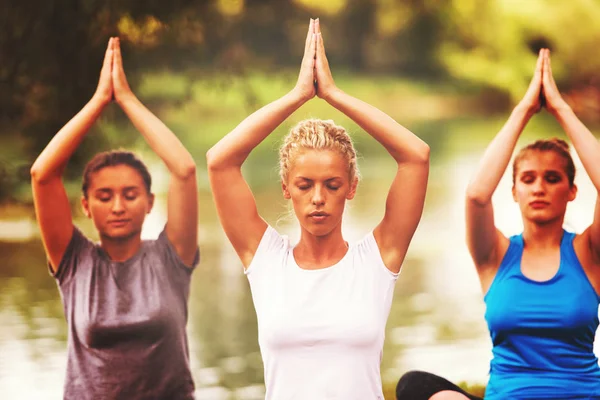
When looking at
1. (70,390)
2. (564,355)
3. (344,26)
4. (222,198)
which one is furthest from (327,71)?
(344,26)

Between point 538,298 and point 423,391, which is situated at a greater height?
point 538,298

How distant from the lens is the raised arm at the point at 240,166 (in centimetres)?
240

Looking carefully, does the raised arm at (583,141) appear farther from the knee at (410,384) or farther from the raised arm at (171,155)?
the raised arm at (171,155)

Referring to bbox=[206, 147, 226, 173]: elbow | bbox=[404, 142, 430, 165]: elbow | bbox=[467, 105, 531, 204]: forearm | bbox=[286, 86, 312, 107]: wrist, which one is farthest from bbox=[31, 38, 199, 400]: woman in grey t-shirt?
bbox=[467, 105, 531, 204]: forearm

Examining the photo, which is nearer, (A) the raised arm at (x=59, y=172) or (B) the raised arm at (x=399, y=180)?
(B) the raised arm at (x=399, y=180)

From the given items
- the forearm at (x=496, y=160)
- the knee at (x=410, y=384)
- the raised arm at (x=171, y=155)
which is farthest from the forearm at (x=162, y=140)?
the knee at (x=410, y=384)

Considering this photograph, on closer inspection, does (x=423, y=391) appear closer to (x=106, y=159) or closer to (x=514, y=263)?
(x=514, y=263)

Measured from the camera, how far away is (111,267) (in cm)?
294

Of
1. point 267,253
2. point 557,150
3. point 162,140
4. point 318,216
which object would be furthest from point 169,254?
point 557,150

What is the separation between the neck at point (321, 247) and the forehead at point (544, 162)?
0.77 metres

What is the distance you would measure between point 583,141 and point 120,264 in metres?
1.48

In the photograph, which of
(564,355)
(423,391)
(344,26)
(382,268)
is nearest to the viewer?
(382,268)

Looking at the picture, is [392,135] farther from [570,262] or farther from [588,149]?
[570,262]

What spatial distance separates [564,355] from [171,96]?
7.20ft
